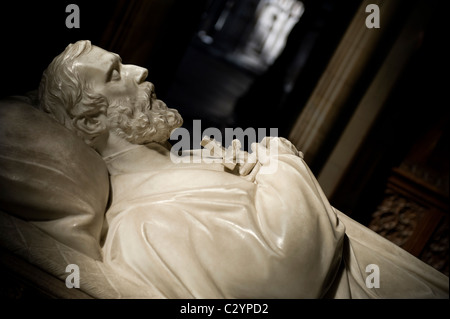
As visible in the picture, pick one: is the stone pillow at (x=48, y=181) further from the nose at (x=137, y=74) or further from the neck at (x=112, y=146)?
the nose at (x=137, y=74)

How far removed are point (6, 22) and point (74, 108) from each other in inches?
55.0

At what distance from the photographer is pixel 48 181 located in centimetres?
162

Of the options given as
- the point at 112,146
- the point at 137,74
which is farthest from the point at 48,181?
the point at 137,74

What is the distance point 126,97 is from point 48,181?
57 cm

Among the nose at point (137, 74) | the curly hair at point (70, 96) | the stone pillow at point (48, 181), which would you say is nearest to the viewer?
the stone pillow at point (48, 181)

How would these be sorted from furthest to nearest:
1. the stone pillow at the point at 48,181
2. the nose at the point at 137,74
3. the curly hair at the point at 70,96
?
1. the nose at the point at 137,74
2. the curly hair at the point at 70,96
3. the stone pillow at the point at 48,181

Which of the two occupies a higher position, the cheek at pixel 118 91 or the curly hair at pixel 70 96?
the cheek at pixel 118 91

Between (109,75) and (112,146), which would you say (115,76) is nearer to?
(109,75)

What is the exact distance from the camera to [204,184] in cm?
192

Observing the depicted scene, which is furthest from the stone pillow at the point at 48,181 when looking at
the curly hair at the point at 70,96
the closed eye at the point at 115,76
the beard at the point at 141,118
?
the closed eye at the point at 115,76

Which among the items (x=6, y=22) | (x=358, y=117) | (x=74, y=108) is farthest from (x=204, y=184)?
(x=358, y=117)

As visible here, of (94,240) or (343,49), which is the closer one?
(94,240)

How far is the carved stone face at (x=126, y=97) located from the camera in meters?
1.90
